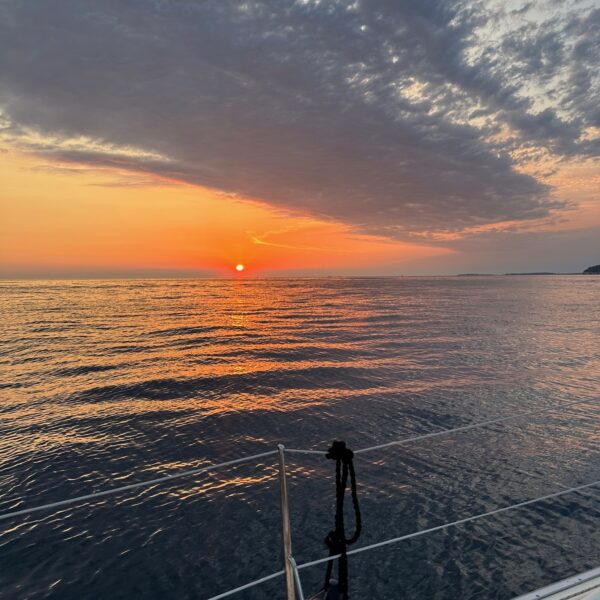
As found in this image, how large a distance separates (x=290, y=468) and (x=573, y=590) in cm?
736

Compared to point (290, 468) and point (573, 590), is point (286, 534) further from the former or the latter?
point (290, 468)

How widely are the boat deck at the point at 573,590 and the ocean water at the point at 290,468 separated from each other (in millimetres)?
3467

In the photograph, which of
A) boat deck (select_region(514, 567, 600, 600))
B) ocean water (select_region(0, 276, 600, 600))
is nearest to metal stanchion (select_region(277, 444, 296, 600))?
boat deck (select_region(514, 567, 600, 600))

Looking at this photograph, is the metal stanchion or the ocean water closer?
the metal stanchion

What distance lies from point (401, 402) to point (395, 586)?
855cm

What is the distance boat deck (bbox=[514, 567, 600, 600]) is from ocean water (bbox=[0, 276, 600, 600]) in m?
3.47

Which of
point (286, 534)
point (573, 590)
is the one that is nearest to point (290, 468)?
point (286, 534)

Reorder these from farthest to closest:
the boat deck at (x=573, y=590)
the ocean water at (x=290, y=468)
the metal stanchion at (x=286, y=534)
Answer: the ocean water at (x=290, y=468), the metal stanchion at (x=286, y=534), the boat deck at (x=573, y=590)

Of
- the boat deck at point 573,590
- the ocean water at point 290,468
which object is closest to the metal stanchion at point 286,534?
the boat deck at point 573,590

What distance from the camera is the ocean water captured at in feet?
20.6

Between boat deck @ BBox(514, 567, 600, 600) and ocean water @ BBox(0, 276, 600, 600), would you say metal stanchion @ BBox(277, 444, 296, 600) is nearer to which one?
boat deck @ BBox(514, 567, 600, 600)

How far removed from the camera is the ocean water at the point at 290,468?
20.6ft

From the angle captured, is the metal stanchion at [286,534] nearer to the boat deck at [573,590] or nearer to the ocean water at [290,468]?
the boat deck at [573,590]

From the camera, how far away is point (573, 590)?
9.12ft
